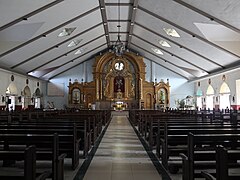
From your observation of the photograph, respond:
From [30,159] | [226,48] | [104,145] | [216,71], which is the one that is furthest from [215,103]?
[30,159]

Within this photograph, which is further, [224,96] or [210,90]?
[210,90]

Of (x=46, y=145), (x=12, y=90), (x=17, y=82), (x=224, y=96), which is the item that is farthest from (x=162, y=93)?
(x=46, y=145)

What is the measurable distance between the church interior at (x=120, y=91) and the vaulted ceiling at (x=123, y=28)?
8cm

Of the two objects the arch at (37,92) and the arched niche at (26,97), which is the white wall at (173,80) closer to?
the arch at (37,92)

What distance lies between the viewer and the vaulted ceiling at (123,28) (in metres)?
12.9

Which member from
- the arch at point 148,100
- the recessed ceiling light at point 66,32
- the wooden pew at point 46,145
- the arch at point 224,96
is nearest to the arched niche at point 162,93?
the arch at point 148,100

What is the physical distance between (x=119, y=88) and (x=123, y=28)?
31.4 ft

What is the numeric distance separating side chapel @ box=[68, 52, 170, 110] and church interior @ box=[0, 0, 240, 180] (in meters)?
0.10

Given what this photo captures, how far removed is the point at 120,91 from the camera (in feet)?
103

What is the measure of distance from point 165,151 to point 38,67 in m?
19.9

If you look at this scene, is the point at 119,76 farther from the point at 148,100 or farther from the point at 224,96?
the point at 224,96

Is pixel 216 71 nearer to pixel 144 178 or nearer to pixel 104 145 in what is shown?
pixel 104 145

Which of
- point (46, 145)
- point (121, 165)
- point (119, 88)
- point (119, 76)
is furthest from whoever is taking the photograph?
point (119, 88)

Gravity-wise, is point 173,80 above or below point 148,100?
above
